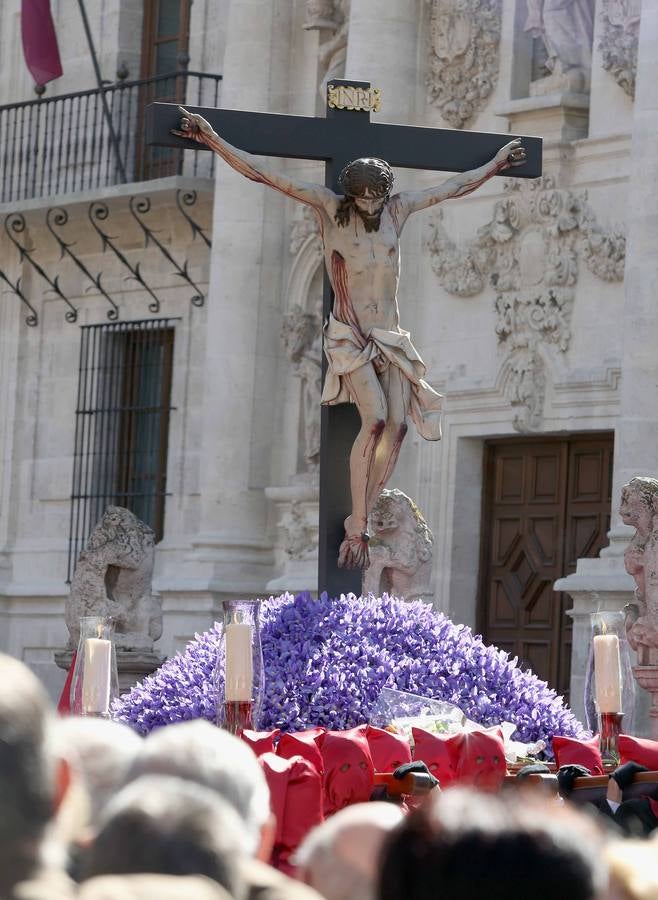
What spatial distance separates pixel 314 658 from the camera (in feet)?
21.6

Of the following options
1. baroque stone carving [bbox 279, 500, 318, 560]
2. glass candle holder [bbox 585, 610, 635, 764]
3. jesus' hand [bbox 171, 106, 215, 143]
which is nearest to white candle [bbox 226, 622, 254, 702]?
glass candle holder [bbox 585, 610, 635, 764]

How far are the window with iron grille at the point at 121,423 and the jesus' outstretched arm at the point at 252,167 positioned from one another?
37.4ft

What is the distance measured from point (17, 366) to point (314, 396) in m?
4.49

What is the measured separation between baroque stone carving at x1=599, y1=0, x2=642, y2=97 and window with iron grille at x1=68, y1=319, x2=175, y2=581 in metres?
5.44

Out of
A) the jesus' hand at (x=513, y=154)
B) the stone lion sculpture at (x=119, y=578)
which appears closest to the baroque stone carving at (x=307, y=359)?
the stone lion sculpture at (x=119, y=578)

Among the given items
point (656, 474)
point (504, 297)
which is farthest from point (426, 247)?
point (656, 474)

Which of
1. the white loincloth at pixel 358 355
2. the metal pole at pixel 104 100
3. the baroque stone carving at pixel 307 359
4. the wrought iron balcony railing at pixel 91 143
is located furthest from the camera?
the wrought iron balcony railing at pixel 91 143

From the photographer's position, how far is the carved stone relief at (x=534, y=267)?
620 inches

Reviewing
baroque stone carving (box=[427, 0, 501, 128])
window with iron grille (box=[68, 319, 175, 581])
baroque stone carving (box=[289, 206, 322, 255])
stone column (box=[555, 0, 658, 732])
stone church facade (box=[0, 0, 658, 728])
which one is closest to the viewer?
stone column (box=[555, 0, 658, 732])

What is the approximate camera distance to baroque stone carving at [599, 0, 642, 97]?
15.4 m

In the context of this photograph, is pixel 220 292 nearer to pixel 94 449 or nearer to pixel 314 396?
pixel 314 396

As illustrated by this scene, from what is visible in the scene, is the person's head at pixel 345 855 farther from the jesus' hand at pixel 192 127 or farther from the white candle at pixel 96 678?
the jesus' hand at pixel 192 127

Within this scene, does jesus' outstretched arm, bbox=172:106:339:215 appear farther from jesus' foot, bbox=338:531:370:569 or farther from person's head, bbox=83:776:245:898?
person's head, bbox=83:776:245:898

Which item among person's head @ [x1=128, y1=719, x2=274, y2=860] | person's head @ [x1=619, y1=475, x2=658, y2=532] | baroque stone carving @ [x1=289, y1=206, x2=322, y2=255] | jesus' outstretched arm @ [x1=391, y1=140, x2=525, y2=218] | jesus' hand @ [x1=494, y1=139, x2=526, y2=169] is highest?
baroque stone carving @ [x1=289, y1=206, x2=322, y2=255]
